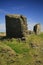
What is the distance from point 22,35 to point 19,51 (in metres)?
6.01

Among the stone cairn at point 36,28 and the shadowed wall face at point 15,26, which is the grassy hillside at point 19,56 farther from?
the stone cairn at point 36,28

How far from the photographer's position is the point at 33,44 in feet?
55.8

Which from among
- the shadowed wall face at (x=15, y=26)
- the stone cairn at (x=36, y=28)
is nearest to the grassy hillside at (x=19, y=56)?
the shadowed wall face at (x=15, y=26)

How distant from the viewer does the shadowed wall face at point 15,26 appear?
20.0m

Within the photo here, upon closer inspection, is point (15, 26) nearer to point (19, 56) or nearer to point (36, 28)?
point (36, 28)

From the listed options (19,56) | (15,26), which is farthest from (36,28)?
(19,56)

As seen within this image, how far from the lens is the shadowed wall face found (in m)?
20.0

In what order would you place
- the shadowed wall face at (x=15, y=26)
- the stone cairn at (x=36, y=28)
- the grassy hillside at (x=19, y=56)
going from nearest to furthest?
the grassy hillside at (x=19, y=56), the shadowed wall face at (x=15, y=26), the stone cairn at (x=36, y=28)

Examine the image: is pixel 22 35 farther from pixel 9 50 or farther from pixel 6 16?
pixel 9 50

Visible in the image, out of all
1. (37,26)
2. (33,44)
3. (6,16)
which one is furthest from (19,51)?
(37,26)

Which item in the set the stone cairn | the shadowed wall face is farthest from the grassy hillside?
the stone cairn

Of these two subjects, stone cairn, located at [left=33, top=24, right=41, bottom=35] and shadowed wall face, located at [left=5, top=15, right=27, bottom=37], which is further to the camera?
stone cairn, located at [left=33, top=24, right=41, bottom=35]

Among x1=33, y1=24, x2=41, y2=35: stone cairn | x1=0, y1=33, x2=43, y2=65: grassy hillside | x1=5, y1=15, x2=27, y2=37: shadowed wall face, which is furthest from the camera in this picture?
x1=33, y1=24, x2=41, y2=35: stone cairn

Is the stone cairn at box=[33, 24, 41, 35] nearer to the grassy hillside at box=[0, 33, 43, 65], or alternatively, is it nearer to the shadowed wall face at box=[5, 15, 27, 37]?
the shadowed wall face at box=[5, 15, 27, 37]
